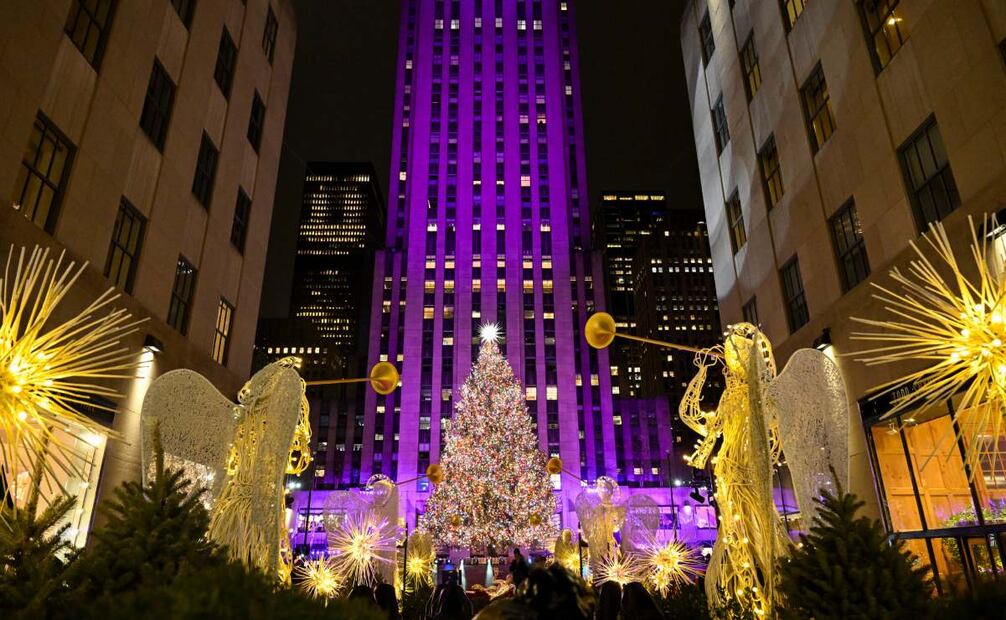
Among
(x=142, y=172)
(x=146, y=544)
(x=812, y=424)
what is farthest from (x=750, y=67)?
(x=146, y=544)

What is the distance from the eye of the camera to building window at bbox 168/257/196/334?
56.8 feet

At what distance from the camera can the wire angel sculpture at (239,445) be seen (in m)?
7.59

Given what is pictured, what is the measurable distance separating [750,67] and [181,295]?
21.0m

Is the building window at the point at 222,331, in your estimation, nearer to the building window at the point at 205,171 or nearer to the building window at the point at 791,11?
the building window at the point at 205,171

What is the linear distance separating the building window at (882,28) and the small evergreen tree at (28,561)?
17.1 m

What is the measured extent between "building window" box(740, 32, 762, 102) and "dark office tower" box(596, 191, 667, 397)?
4340 inches

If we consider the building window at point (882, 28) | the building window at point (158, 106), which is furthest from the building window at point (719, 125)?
the building window at point (158, 106)

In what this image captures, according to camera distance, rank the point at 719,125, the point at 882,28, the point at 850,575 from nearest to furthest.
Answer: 1. the point at 850,575
2. the point at 882,28
3. the point at 719,125

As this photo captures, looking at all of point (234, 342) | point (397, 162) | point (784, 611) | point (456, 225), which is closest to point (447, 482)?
point (234, 342)

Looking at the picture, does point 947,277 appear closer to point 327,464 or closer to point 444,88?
point 444,88

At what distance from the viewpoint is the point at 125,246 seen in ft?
49.2

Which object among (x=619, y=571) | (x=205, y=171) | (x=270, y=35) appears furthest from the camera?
(x=270, y=35)

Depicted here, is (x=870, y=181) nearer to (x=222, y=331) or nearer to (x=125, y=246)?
(x=125, y=246)

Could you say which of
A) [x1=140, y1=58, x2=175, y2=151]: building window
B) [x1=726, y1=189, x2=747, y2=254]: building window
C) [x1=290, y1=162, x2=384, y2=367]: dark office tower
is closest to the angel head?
[x1=726, y1=189, x2=747, y2=254]: building window
